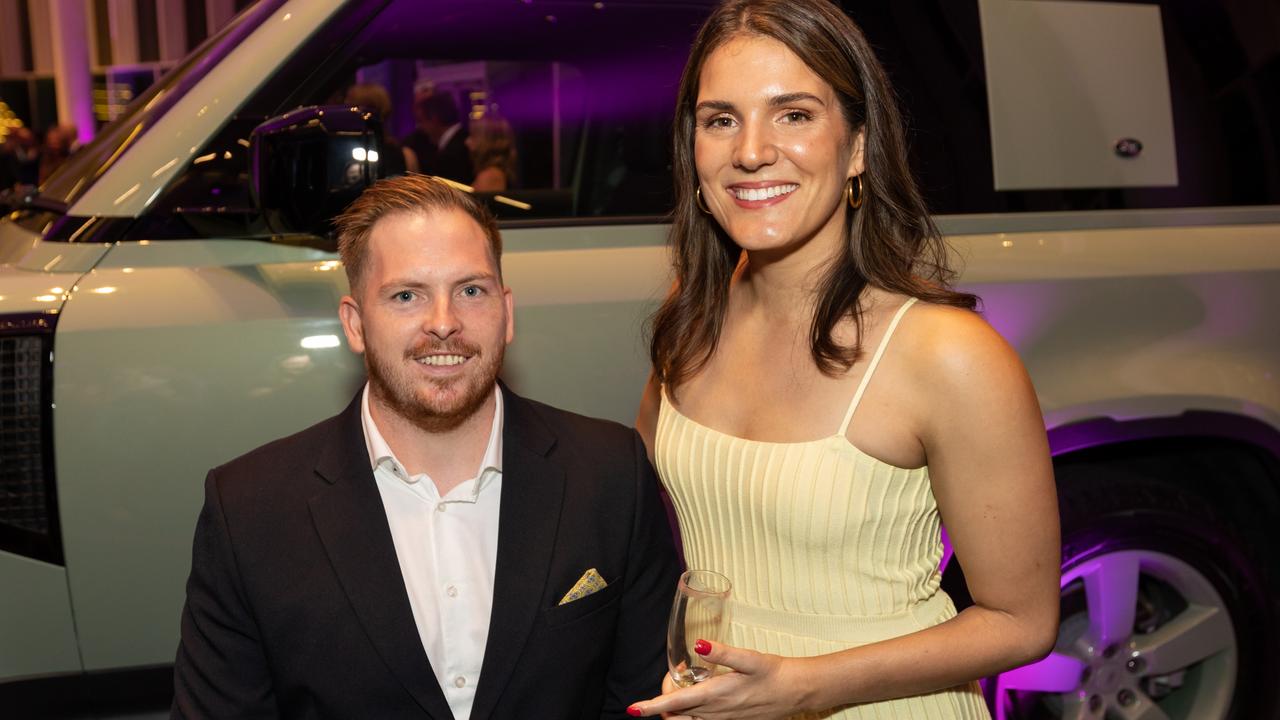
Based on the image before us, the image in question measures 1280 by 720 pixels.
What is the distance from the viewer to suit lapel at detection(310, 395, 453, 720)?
1870mm

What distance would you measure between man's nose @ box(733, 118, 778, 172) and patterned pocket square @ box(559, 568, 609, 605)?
72cm

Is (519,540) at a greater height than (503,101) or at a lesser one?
lesser

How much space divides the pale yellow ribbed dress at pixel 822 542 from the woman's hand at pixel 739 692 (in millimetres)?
232

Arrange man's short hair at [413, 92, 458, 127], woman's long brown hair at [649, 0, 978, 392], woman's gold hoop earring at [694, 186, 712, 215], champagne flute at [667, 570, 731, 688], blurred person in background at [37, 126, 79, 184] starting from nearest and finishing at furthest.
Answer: champagne flute at [667, 570, 731, 688] < woman's long brown hair at [649, 0, 978, 392] < woman's gold hoop earring at [694, 186, 712, 215] < man's short hair at [413, 92, 458, 127] < blurred person in background at [37, 126, 79, 184]

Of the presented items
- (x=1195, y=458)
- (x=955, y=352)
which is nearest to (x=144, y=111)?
(x=955, y=352)

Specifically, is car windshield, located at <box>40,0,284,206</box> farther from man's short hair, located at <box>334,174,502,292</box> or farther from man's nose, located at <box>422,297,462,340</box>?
man's nose, located at <box>422,297,462,340</box>

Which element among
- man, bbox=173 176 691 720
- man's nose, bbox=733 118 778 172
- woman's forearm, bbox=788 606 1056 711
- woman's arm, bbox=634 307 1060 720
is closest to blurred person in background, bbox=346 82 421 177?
man, bbox=173 176 691 720

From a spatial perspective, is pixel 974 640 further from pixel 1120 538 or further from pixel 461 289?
pixel 1120 538

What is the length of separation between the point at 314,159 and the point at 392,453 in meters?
0.71

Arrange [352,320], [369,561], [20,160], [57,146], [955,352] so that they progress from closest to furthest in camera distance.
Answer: [955,352]
[369,561]
[352,320]
[57,146]
[20,160]

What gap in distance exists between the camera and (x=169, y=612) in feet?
8.23

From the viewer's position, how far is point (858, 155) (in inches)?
77.2

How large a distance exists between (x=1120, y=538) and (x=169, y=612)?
2.22 metres

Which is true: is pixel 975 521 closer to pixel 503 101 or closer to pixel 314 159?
pixel 314 159
